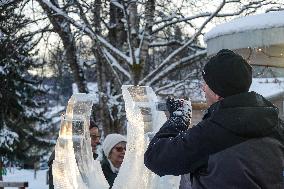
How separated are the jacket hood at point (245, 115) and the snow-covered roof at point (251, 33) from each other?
8.39 feet

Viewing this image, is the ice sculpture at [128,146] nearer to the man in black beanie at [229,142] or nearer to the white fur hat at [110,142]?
the man in black beanie at [229,142]

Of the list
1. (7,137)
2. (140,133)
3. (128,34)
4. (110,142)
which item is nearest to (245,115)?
(140,133)

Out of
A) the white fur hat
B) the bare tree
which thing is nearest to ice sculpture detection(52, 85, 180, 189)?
the white fur hat

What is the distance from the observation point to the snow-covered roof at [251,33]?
4.39m

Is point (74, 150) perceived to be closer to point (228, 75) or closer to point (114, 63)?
point (228, 75)

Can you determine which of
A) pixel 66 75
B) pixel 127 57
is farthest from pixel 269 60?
pixel 66 75

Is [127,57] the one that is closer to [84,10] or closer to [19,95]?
[84,10]

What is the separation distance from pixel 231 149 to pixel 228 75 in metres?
0.27

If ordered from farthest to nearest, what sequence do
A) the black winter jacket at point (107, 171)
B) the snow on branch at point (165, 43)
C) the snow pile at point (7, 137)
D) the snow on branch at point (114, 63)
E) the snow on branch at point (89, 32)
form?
1. the snow pile at point (7, 137)
2. the snow on branch at point (165, 43)
3. the snow on branch at point (114, 63)
4. the snow on branch at point (89, 32)
5. the black winter jacket at point (107, 171)

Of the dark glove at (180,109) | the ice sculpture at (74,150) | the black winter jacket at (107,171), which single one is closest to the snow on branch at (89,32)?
the black winter jacket at (107,171)

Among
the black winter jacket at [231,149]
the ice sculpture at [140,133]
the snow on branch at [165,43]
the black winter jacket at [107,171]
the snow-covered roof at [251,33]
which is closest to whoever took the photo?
the black winter jacket at [231,149]

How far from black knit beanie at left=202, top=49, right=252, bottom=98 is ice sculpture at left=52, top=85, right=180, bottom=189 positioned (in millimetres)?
397

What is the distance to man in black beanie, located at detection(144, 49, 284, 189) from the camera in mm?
1865

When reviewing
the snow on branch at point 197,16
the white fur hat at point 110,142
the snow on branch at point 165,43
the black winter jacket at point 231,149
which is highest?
the snow on branch at point 197,16
